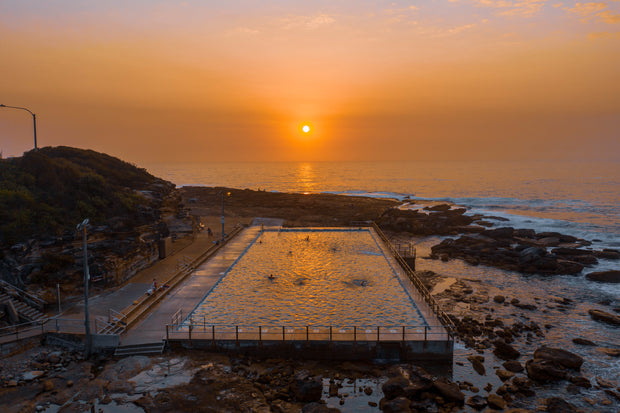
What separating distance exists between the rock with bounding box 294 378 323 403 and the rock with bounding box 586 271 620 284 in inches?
1289

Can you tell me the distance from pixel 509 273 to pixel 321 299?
937 inches

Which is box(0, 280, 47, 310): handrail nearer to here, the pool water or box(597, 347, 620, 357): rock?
the pool water

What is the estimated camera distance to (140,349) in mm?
18469

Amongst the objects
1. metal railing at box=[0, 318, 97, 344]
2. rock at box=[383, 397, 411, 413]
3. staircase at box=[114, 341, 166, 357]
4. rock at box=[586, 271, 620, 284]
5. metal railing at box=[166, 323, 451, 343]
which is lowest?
rock at box=[383, 397, 411, 413]

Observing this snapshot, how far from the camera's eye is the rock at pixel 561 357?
19.4m

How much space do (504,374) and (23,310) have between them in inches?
1034

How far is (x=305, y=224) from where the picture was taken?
64000mm

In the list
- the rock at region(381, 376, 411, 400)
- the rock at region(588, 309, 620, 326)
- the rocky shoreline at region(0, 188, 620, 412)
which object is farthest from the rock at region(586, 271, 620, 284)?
the rock at region(381, 376, 411, 400)

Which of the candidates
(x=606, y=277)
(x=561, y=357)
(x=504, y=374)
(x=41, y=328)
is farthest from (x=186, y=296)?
(x=606, y=277)

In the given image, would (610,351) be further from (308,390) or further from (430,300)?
(308,390)

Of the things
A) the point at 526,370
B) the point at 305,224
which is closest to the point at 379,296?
the point at 526,370

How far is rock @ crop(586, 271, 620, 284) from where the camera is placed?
1382 inches

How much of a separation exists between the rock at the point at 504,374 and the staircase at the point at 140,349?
55.4 feet

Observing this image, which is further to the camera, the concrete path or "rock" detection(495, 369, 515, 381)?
the concrete path
